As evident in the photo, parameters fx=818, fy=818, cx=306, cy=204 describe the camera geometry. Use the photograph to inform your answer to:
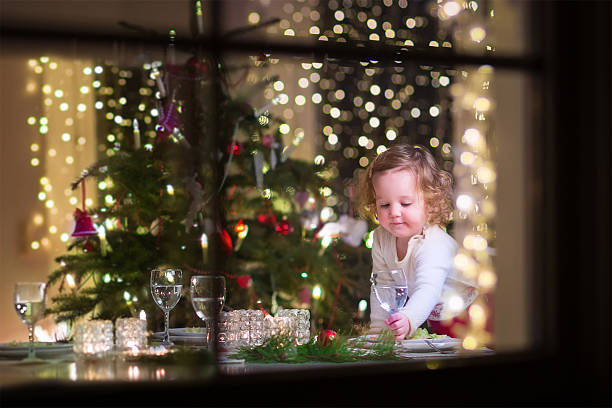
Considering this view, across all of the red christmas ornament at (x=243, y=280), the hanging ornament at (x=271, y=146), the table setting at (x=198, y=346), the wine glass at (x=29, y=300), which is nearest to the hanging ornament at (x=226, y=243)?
the red christmas ornament at (x=243, y=280)

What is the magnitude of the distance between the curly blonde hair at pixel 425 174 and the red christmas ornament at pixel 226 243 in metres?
0.86

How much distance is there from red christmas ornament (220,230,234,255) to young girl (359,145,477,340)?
87 cm

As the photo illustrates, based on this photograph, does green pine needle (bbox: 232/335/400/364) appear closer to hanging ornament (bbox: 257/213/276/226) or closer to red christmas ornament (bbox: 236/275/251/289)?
red christmas ornament (bbox: 236/275/251/289)

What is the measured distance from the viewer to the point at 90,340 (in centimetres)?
177

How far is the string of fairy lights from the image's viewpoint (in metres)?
3.80

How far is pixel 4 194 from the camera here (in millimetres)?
4688

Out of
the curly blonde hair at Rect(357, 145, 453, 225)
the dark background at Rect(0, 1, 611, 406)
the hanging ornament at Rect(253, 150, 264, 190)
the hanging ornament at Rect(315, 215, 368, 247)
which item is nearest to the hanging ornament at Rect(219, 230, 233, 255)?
the hanging ornament at Rect(253, 150, 264, 190)

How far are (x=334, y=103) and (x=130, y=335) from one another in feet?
12.8

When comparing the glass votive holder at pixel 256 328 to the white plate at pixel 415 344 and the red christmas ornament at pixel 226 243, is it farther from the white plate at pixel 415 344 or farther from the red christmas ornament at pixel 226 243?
the red christmas ornament at pixel 226 243

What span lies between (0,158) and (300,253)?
203cm

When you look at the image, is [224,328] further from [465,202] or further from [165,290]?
[465,202]

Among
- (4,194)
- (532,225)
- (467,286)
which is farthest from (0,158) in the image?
(532,225)

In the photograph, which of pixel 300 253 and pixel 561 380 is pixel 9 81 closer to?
pixel 300 253

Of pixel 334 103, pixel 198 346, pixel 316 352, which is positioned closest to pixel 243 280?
pixel 198 346
